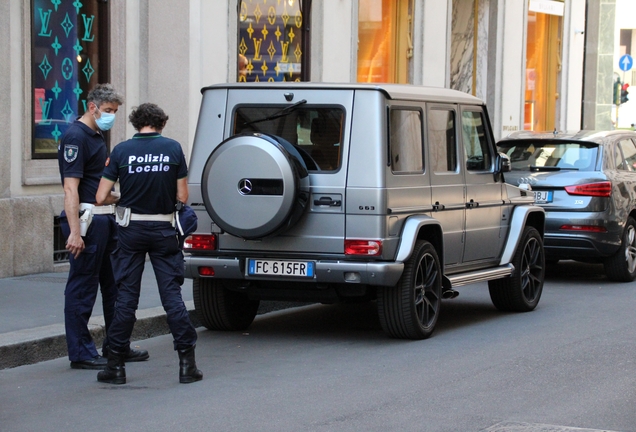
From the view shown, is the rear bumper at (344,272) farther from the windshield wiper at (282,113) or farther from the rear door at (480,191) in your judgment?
the rear door at (480,191)

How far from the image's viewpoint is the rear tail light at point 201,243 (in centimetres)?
884

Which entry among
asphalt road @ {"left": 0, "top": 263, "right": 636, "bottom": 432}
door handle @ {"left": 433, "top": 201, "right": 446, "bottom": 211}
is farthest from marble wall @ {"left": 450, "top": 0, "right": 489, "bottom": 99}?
door handle @ {"left": 433, "top": 201, "right": 446, "bottom": 211}

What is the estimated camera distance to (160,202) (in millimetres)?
7289

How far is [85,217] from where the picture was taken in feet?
25.3

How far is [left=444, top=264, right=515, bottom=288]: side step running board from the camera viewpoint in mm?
9484

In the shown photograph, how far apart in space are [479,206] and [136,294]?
3804 mm

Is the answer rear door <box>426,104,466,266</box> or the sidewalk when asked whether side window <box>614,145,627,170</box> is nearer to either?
rear door <box>426,104,466,266</box>

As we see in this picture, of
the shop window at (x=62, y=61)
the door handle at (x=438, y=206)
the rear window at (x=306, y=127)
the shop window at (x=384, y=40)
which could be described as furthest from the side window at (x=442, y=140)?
the shop window at (x=384, y=40)

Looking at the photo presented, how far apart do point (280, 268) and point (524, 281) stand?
3.11m

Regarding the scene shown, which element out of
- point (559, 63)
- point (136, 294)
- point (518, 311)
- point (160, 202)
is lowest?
point (518, 311)

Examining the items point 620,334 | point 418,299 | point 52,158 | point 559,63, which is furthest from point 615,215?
point 559,63

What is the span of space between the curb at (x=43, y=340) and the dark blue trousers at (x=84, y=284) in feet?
1.05

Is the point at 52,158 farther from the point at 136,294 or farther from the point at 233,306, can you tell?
the point at 136,294

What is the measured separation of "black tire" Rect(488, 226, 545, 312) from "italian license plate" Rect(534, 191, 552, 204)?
1972mm
